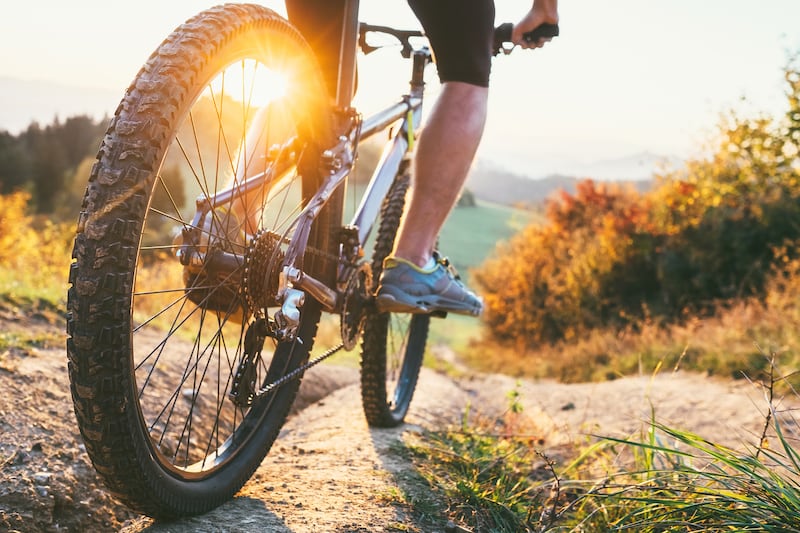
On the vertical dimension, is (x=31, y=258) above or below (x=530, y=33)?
below

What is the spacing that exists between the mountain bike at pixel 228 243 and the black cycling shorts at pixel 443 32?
8cm

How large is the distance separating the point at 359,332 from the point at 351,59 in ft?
3.00

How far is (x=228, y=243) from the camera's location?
1.82m

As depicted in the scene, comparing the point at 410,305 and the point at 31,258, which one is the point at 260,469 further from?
the point at 31,258

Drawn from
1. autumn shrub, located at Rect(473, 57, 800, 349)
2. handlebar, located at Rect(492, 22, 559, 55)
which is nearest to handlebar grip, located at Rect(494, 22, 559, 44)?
handlebar, located at Rect(492, 22, 559, 55)

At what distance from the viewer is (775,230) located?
1401 cm

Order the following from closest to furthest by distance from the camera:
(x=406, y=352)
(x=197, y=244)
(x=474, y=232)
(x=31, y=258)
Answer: (x=197, y=244), (x=406, y=352), (x=31, y=258), (x=474, y=232)

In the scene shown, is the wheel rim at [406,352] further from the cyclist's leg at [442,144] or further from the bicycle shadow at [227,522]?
the bicycle shadow at [227,522]

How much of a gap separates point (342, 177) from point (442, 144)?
1.07 ft

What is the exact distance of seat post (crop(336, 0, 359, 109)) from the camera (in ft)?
7.25

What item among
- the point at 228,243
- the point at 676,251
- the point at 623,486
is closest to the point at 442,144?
the point at 228,243

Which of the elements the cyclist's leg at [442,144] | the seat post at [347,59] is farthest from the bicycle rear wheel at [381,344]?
the seat post at [347,59]

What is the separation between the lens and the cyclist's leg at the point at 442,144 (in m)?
2.10

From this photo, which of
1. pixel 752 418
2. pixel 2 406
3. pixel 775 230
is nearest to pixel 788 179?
pixel 775 230
